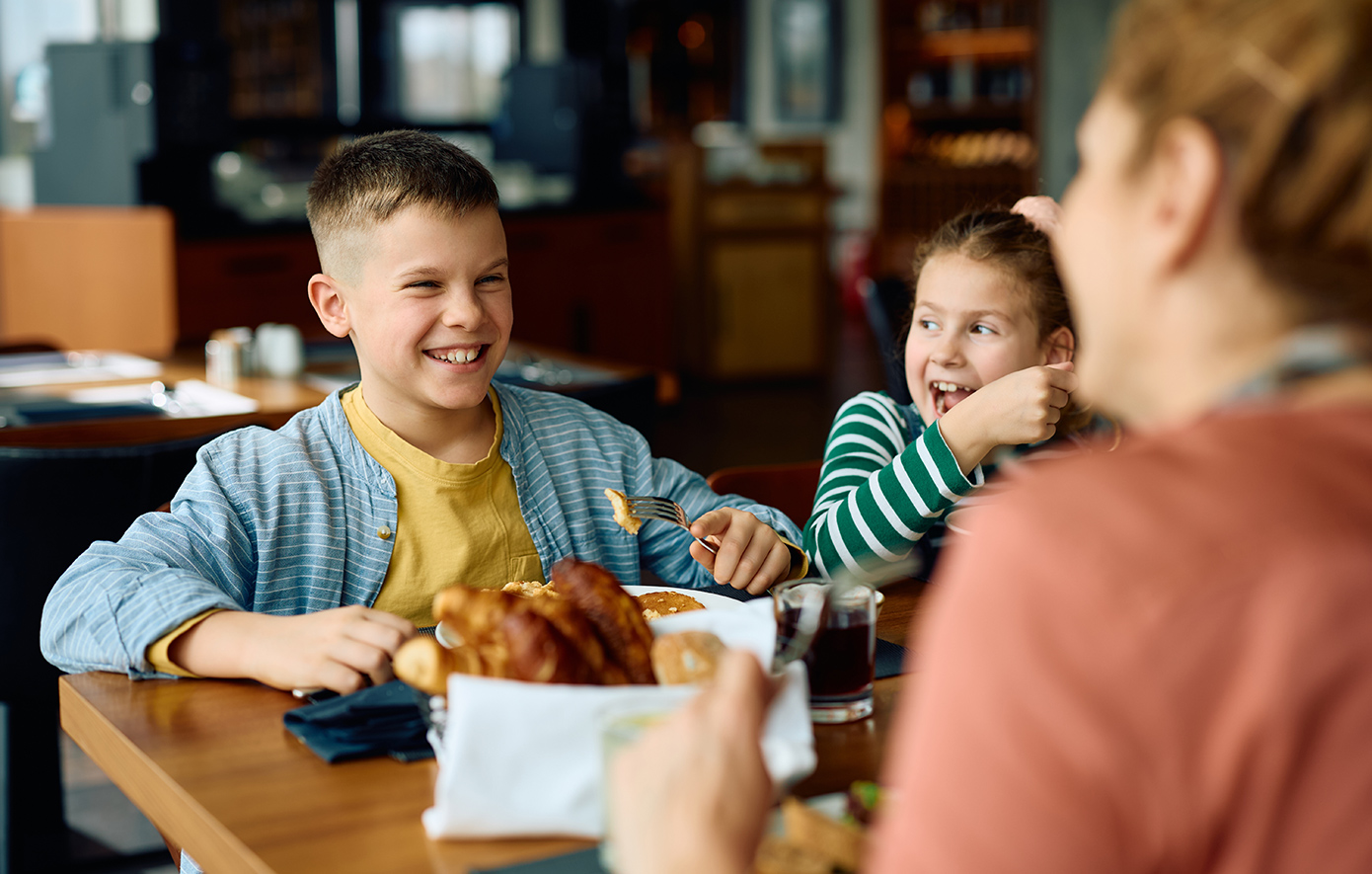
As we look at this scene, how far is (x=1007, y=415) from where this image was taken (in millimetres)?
1346

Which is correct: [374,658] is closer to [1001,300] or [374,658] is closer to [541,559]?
[541,559]

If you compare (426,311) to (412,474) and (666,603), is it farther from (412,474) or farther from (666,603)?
(666,603)

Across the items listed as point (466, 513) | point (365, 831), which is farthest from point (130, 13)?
point (365, 831)

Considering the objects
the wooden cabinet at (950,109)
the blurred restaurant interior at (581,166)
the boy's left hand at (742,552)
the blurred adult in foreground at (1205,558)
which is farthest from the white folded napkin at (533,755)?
the wooden cabinet at (950,109)

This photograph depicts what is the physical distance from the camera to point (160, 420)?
7.33 ft

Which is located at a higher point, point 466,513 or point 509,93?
point 509,93

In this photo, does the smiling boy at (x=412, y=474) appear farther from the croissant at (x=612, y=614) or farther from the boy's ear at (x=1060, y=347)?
the boy's ear at (x=1060, y=347)

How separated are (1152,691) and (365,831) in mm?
521

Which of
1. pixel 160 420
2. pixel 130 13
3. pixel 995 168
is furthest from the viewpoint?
pixel 995 168

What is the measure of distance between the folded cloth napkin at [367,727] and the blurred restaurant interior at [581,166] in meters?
0.97

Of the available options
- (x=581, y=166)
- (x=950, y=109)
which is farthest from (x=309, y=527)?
(x=950, y=109)

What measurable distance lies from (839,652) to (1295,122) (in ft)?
1.90

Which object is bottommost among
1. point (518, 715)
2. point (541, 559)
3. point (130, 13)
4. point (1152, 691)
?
point (541, 559)

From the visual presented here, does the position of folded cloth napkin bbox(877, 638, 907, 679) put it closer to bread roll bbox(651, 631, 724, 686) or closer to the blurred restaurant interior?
bread roll bbox(651, 631, 724, 686)
